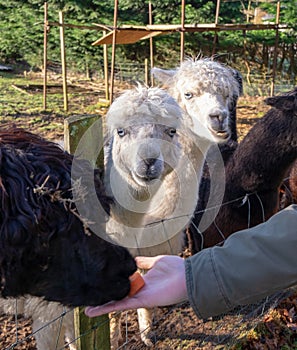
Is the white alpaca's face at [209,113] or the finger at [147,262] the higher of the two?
the white alpaca's face at [209,113]

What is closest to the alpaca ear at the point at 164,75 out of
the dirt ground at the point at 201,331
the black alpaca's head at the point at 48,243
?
the dirt ground at the point at 201,331

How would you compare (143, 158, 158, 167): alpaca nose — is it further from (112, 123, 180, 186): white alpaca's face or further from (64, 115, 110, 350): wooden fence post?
(64, 115, 110, 350): wooden fence post

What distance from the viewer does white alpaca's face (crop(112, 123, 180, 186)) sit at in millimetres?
3107

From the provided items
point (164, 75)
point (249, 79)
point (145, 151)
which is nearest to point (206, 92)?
point (164, 75)

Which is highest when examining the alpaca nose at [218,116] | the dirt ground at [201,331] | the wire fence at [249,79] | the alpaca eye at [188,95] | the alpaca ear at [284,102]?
the alpaca ear at [284,102]

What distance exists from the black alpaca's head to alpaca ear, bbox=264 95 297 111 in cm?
246

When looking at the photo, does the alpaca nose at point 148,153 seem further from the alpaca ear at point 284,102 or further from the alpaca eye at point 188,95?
the alpaca eye at point 188,95

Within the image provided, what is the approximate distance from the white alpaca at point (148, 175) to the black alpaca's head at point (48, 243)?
4.50 ft

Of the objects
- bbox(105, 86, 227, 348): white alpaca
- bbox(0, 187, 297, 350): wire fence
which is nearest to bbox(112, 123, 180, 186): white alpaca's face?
bbox(105, 86, 227, 348): white alpaca

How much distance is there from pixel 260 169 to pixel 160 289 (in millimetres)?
2341

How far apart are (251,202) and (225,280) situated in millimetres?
2387

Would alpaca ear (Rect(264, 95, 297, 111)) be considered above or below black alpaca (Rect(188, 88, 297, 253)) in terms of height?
above

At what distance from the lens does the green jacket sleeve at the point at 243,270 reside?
1.54 m

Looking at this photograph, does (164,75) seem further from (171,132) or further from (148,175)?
(148,175)
